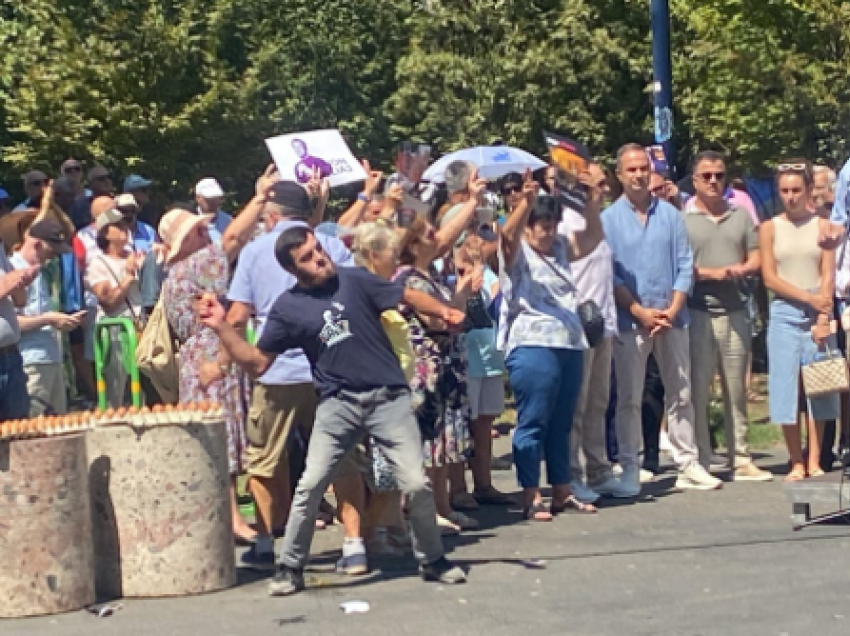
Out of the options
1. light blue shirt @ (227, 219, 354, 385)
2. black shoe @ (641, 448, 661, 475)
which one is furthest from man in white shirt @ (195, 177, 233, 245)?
black shoe @ (641, 448, 661, 475)

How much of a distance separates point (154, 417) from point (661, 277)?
12.8ft

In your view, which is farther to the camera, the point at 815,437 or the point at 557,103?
the point at 557,103

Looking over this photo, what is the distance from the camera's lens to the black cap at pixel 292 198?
8.85 metres

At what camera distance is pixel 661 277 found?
10.9 m

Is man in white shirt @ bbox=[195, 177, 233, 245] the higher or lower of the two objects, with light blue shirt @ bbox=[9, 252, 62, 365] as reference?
higher

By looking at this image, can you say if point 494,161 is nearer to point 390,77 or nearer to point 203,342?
point 203,342

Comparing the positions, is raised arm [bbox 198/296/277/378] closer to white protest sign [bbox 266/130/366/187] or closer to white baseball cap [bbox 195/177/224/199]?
white protest sign [bbox 266/130/366/187]

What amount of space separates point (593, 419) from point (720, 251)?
4.61ft

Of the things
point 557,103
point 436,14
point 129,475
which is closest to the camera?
point 129,475

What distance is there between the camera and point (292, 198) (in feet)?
29.1

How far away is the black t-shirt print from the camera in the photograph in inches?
320

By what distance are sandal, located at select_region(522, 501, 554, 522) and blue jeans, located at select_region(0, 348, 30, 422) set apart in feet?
9.55

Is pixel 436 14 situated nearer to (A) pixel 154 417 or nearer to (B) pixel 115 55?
(B) pixel 115 55

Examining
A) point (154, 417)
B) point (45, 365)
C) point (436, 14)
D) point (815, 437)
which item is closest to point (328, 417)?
point (154, 417)
